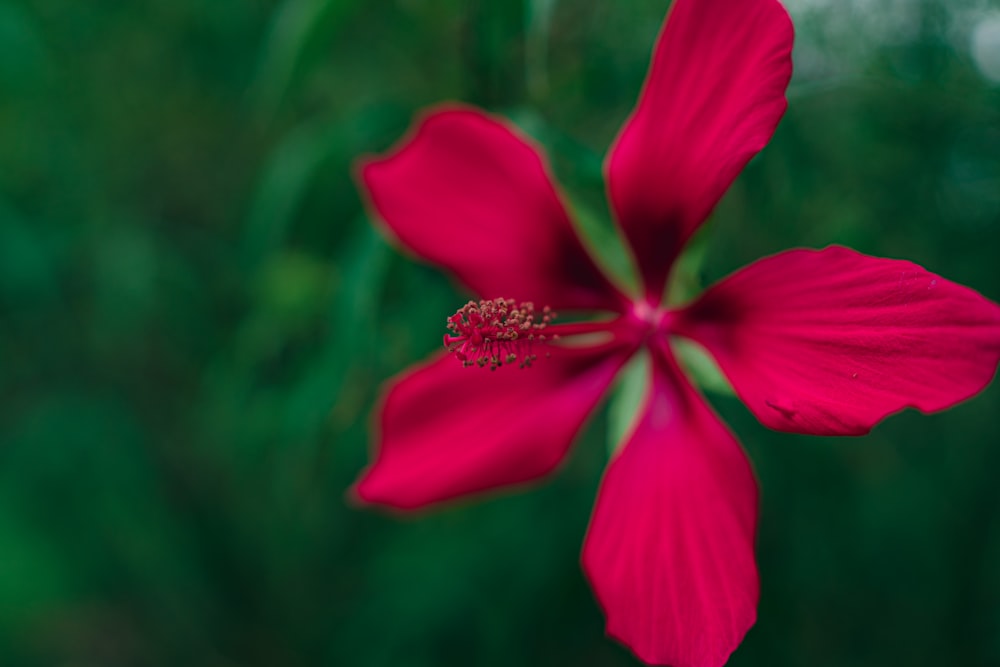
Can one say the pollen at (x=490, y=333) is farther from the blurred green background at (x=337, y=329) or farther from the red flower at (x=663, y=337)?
the blurred green background at (x=337, y=329)

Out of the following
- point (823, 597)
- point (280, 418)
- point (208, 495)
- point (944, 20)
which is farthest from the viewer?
point (208, 495)

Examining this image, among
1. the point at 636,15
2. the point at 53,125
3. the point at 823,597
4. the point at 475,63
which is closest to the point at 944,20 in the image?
the point at 636,15

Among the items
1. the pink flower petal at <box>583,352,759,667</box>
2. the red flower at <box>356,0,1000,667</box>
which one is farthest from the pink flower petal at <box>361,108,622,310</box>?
the pink flower petal at <box>583,352,759,667</box>

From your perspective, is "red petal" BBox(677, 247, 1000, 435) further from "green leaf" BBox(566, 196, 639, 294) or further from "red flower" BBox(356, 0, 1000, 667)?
"green leaf" BBox(566, 196, 639, 294)

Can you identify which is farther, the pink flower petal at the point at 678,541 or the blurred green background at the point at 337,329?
the blurred green background at the point at 337,329

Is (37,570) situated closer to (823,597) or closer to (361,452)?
(361,452)

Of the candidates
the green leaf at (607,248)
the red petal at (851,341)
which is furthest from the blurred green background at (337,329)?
the red petal at (851,341)

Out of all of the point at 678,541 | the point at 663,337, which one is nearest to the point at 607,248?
the point at 663,337
